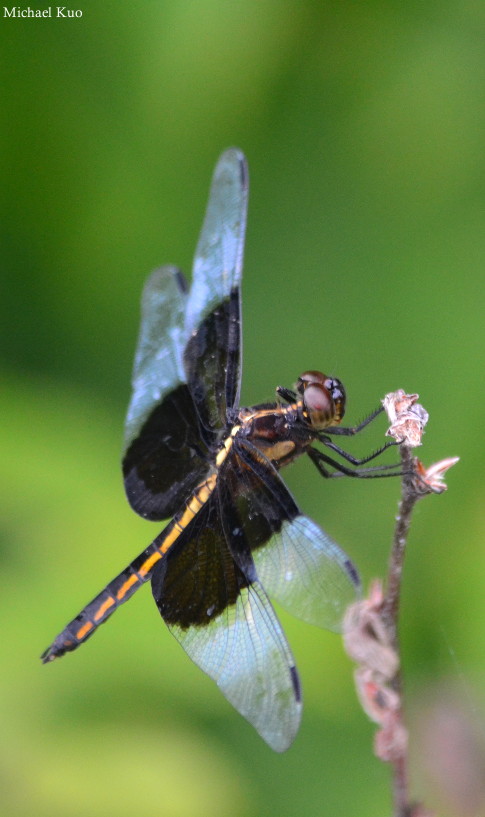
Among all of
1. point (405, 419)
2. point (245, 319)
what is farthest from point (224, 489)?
point (245, 319)

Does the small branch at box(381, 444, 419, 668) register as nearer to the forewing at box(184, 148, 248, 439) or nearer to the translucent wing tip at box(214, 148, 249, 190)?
the forewing at box(184, 148, 248, 439)

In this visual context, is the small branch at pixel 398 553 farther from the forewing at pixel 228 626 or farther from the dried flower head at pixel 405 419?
the forewing at pixel 228 626

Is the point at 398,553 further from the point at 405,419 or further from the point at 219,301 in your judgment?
the point at 219,301

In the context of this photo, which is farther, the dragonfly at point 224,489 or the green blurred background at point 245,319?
the green blurred background at point 245,319

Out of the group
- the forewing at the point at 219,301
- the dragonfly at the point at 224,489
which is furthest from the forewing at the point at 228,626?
the forewing at the point at 219,301

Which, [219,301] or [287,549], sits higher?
[219,301]

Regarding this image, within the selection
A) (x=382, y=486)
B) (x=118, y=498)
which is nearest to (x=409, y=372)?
(x=382, y=486)
